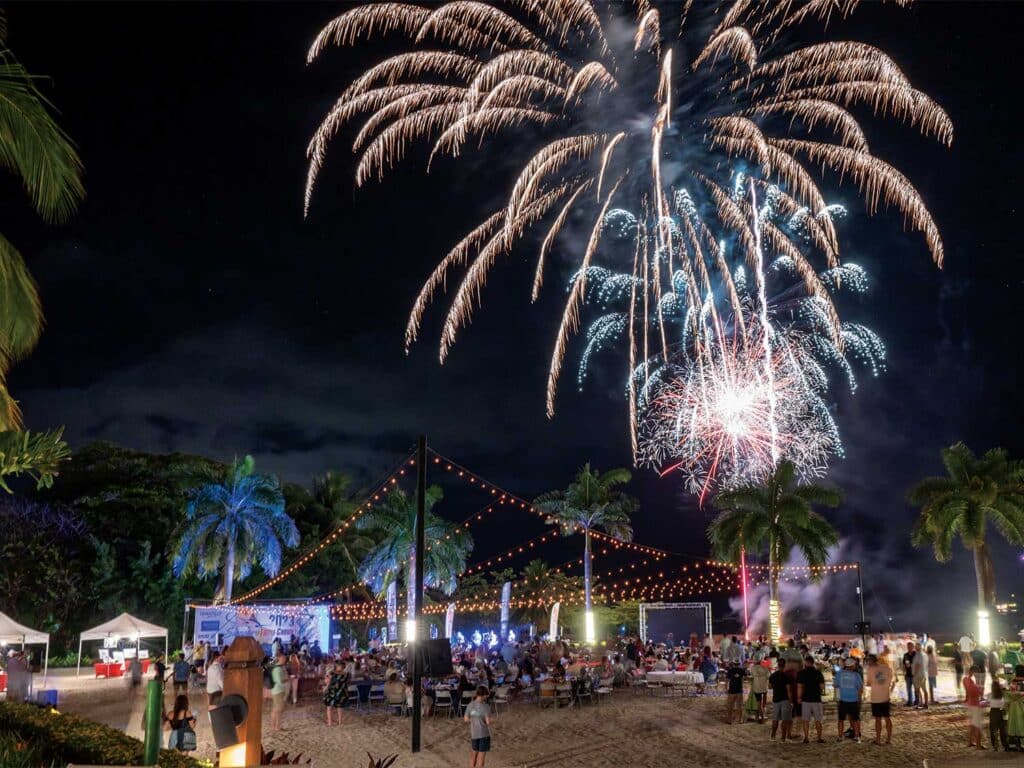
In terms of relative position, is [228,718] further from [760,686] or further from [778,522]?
[778,522]

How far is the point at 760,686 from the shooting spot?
18.4 m

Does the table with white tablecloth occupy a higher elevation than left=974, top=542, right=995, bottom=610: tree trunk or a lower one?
lower

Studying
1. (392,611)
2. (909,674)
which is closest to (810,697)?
(909,674)

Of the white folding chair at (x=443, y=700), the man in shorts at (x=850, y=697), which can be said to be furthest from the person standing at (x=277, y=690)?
the man in shorts at (x=850, y=697)

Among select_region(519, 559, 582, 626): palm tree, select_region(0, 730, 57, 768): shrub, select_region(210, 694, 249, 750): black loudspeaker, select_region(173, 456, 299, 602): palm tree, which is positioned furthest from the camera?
select_region(519, 559, 582, 626): palm tree

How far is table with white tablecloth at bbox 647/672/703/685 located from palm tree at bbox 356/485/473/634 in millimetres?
20669

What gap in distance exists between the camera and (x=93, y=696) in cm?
2462

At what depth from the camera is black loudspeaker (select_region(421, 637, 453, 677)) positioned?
15.0 metres

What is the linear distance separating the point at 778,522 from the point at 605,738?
17871 millimetres

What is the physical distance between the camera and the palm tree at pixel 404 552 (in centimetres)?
4522

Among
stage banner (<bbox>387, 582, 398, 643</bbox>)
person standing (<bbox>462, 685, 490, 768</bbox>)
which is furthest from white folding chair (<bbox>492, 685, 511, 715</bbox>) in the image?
stage banner (<bbox>387, 582, 398, 643</bbox>)

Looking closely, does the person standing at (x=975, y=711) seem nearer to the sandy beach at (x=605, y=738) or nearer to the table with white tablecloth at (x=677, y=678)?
the sandy beach at (x=605, y=738)

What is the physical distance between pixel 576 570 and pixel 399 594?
3732cm

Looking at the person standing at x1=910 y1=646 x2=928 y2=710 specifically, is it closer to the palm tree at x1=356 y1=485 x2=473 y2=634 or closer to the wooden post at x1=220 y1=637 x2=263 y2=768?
the wooden post at x1=220 y1=637 x2=263 y2=768
